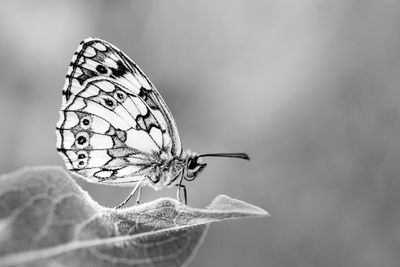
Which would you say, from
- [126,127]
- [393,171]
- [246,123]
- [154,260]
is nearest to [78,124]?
[126,127]

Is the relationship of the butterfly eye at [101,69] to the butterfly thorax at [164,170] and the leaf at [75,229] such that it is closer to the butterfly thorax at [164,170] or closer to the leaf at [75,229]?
the butterfly thorax at [164,170]

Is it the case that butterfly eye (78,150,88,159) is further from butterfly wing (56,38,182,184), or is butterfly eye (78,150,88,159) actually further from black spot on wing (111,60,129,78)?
black spot on wing (111,60,129,78)

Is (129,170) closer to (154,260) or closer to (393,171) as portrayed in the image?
(154,260)

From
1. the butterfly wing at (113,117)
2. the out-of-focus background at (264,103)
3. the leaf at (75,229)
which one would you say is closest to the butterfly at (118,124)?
the butterfly wing at (113,117)

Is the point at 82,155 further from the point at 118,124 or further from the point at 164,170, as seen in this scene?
the point at 164,170

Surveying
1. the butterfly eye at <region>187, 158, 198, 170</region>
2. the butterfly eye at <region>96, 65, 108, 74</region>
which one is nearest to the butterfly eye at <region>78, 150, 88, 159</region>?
the butterfly eye at <region>96, 65, 108, 74</region>

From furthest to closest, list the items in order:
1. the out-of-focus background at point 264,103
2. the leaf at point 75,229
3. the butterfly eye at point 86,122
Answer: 1. the out-of-focus background at point 264,103
2. the butterfly eye at point 86,122
3. the leaf at point 75,229
